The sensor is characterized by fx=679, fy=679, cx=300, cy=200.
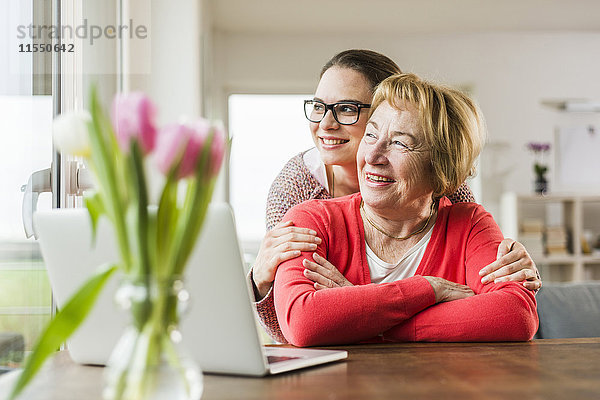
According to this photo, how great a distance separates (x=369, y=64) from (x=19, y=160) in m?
0.95

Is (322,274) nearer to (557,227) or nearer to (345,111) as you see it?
(345,111)

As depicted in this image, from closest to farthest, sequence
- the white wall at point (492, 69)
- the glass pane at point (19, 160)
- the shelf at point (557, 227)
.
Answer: the glass pane at point (19, 160) < the shelf at point (557, 227) < the white wall at point (492, 69)

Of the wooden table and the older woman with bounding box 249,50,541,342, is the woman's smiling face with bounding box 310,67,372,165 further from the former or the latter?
the wooden table

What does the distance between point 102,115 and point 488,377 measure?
625 millimetres

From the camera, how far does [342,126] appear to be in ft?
6.07

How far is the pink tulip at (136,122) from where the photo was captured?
55 cm

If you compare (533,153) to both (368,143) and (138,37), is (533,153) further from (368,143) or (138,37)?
(368,143)

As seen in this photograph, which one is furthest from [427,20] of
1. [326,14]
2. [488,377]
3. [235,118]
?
[488,377]

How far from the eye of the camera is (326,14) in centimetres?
559

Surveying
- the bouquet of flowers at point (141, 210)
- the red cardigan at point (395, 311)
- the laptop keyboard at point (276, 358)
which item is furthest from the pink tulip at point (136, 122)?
the red cardigan at point (395, 311)

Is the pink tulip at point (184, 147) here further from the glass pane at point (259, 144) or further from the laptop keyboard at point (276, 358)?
the glass pane at point (259, 144)

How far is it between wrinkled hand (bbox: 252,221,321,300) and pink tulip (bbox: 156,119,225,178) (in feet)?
2.74

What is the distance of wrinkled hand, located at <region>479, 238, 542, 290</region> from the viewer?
1.39m

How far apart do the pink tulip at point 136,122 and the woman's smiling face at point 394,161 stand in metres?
0.96
